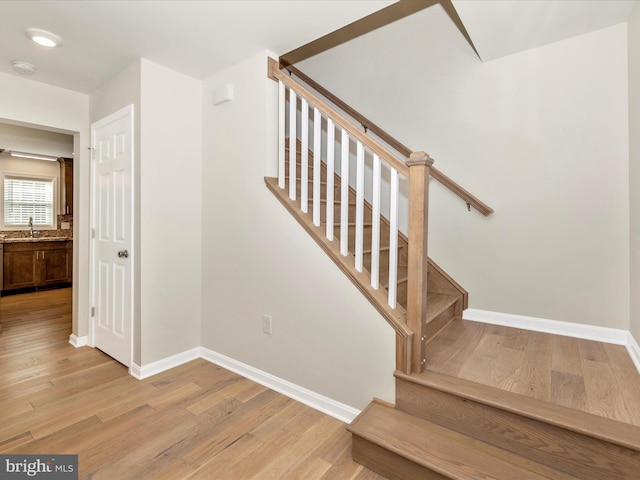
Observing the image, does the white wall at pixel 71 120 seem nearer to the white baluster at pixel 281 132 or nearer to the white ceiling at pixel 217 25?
the white ceiling at pixel 217 25

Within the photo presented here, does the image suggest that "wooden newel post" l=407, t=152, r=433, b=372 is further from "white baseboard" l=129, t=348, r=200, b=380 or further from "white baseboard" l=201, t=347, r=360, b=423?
"white baseboard" l=129, t=348, r=200, b=380

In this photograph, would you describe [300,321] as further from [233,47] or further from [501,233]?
[233,47]

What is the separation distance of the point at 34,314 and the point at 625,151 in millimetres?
6009

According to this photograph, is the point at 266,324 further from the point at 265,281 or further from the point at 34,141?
the point at 34,141

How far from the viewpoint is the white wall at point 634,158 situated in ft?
6.04

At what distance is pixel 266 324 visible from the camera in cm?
233

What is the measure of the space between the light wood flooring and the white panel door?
91.2 inches

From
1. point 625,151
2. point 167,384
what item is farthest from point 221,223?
point 625,151

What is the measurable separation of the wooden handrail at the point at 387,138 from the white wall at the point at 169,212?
922 millimetres

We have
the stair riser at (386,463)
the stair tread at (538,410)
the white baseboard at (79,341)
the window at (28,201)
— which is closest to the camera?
the stair tread at (538,410)

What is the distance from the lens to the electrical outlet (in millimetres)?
2312

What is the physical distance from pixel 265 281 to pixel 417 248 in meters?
1.14

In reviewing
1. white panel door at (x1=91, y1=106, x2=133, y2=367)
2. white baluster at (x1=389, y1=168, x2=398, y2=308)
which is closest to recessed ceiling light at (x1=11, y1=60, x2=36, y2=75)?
white panel door at (x1=91, y1=106, x2=133, y2=367)

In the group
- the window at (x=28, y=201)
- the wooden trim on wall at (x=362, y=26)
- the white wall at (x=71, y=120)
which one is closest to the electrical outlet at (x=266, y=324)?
the white wall at (x=71, y=120)
